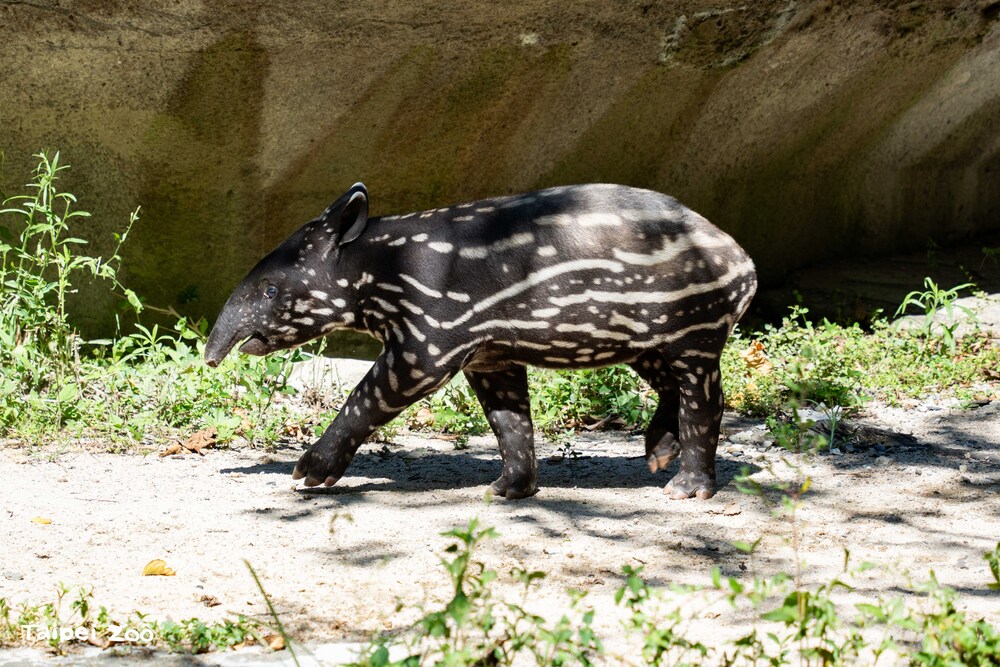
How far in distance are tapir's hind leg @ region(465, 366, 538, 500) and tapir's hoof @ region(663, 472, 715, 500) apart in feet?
1.95

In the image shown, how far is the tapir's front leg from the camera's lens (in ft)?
16.8

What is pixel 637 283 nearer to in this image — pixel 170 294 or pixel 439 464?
pixel 439 464

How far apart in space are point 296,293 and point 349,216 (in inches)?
15.9

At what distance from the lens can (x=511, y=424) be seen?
5418mm

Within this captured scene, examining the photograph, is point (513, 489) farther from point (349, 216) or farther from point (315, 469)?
point (349, 216)

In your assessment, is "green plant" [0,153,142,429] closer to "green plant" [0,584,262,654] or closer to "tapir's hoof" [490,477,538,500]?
"tapir's hoof" [490,477,538,500]

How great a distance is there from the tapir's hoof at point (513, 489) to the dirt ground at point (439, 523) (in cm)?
6

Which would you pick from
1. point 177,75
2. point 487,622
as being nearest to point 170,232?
point 177,75

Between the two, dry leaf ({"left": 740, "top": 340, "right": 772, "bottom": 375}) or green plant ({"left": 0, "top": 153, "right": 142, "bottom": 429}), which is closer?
green plant ({"left": 0, "top": 153, "right": 142, "bottom": 429})

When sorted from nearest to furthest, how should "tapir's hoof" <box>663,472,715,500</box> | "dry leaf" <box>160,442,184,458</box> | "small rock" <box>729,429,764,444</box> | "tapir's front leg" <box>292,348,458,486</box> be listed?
"tapir's front leg" <box>292,348,458,486</box> → "tapir's hoof" <box>663,472,715,500</box> → "dry leaf" <box>160,442,184,458</box> → "small rock" <box>729,429,764,444</box>

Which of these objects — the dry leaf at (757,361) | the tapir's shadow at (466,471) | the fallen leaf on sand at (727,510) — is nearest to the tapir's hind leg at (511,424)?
the tapir's shadow at (466,471)

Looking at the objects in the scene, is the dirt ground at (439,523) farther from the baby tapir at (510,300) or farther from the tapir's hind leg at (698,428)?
the baby tapir at (510,300)

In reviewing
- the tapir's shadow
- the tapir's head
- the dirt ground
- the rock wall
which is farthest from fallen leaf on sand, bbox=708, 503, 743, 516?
the rock wall

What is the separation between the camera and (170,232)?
7516 millimetres
